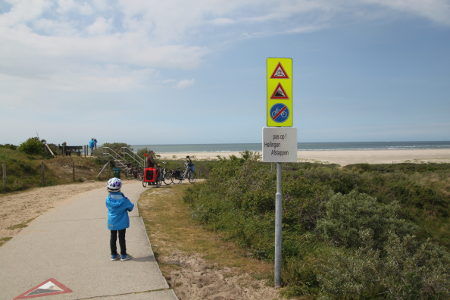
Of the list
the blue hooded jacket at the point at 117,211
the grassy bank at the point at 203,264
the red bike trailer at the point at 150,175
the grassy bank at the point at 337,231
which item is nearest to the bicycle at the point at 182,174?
the red bike trailer at the point at 150,175

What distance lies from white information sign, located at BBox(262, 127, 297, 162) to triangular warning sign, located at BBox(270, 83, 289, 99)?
0.41 meters

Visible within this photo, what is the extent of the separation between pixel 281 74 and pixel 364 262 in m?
2.67

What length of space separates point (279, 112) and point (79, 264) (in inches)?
153

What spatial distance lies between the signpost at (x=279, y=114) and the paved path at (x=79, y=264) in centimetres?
228

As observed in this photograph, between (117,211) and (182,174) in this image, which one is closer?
(117,211)

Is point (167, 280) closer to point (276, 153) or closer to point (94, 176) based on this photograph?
point (276, 153)

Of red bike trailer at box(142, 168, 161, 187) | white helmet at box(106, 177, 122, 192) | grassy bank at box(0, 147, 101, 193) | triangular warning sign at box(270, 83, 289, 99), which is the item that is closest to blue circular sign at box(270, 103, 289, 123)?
triangular warning sign at box(270, 83, 289, 99)

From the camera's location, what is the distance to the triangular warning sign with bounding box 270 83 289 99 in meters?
4.67

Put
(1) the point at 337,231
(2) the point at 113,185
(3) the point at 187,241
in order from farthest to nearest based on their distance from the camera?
(1) the point at 337,231, (3) the point at 187,241, (2) the point at 113,185

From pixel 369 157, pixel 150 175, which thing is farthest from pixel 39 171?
pixel 369 157

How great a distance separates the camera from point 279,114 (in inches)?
185

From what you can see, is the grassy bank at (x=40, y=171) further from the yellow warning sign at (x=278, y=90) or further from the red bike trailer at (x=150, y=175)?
the yellow warning sign at (x=278, y=90)

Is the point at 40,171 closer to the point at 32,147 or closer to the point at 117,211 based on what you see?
the point at 32,147

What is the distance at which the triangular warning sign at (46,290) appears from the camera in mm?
4414
